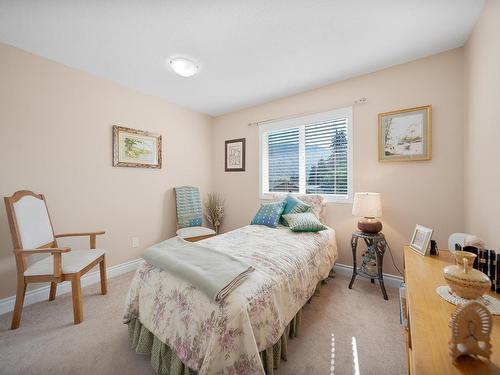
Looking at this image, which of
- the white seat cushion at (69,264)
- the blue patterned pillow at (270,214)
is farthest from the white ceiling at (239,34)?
the white seat cushion at (69,264)

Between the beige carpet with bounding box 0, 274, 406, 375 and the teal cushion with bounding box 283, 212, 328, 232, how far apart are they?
730 millimetres

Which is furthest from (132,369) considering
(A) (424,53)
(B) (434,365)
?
(A) (424,53)

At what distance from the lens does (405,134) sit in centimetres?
232

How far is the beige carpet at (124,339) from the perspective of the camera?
1.38m

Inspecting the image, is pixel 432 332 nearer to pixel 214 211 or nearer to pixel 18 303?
pixel 18 303

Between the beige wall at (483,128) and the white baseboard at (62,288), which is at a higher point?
the beige wall at (483,128)

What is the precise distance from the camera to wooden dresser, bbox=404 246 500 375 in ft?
2.12

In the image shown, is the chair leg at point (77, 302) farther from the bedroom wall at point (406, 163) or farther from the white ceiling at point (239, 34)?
the bedroom wall at point (406, 163)

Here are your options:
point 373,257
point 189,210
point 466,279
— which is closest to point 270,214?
point 373,257

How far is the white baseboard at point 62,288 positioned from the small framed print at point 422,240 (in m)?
3.36

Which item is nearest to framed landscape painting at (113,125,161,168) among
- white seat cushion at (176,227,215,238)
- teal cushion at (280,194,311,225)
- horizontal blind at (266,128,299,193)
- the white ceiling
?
the white ceiling

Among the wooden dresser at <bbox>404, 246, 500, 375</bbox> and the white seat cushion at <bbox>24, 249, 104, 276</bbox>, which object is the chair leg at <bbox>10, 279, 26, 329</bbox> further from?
the wooden dresser at <bbox>404, 246, 500, 375</bbox>

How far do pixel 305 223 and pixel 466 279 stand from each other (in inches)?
59.8

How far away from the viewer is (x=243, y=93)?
10.2 feet
